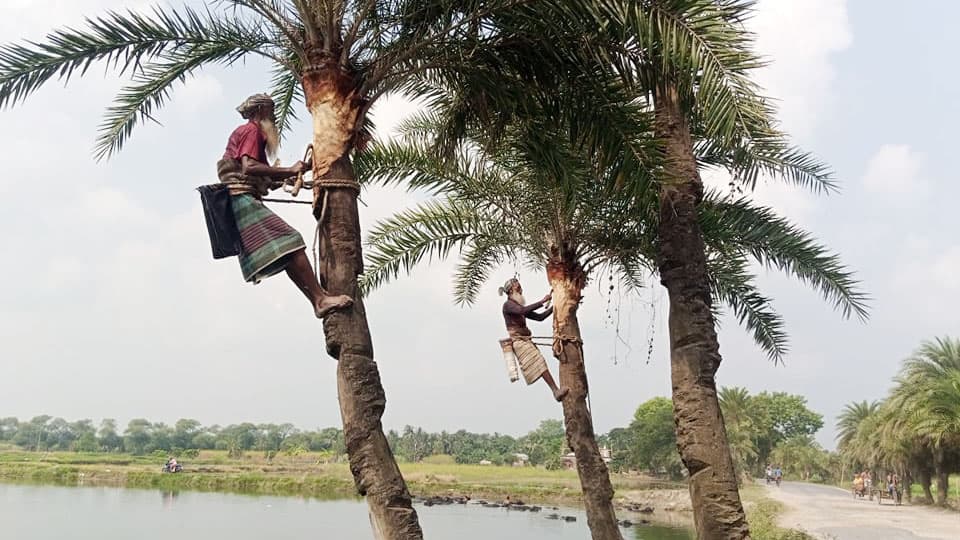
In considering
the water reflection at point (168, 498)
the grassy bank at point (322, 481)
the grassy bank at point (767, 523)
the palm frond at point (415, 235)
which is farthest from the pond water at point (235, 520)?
the palm frond at point (415, 235)

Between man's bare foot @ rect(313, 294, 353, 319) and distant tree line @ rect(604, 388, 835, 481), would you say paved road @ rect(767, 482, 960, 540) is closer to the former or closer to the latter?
distant tree line @ rect(604, 388, 835, 481)

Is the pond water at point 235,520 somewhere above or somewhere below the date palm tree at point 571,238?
below

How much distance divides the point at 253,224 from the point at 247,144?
0.52 meters

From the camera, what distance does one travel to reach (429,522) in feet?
97.4

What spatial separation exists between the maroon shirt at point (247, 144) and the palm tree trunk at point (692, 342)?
9.92ft

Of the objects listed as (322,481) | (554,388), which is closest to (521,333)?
(554,388)

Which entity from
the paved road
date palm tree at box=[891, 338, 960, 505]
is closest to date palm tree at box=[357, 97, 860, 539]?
the paved road

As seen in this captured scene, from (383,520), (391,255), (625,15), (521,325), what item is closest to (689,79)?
(625,15)

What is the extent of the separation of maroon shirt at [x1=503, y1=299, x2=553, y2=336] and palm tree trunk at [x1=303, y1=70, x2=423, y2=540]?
470cm

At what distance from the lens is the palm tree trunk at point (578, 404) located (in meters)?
10.1

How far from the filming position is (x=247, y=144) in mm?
5094

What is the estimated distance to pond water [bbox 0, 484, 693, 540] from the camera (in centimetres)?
2495

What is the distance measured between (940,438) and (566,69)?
21635 mm

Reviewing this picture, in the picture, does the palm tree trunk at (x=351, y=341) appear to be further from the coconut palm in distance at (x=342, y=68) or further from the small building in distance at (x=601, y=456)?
the small building in distance at (x=601, y=456)
